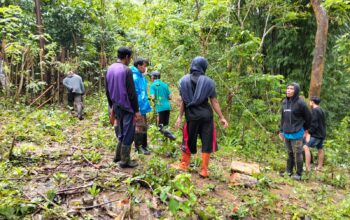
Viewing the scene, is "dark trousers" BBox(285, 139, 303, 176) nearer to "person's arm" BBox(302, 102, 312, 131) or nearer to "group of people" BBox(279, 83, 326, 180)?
"group of people" BBox(279, 83, 326, 180)

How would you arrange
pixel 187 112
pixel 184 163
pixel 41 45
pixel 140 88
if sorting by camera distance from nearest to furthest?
pixel 187 112 → pixel 184 163 → pixel 140 88 → pixel 41 45

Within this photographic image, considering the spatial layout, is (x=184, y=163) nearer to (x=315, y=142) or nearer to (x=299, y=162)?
(x=299, y=162)

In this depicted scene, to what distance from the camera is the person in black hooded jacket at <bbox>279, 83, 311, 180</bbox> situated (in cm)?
605

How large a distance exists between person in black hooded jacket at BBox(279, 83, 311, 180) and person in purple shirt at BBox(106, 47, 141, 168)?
3.25 m

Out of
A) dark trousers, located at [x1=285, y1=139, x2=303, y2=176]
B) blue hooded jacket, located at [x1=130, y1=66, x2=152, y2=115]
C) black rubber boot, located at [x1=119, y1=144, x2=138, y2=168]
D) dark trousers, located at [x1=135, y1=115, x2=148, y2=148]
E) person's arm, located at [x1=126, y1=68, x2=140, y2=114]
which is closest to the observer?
person's arm, located at [x1=126, y1=68, x2=140, y2=114]

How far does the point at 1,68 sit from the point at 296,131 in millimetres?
9657

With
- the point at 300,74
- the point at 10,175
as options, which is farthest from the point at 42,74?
the point at 300,74

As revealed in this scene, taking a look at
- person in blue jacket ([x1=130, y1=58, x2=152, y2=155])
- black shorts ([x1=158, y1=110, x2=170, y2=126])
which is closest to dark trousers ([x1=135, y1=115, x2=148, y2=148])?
person in blue jacket ([x1=130, y1=58, x2=152, y2=155])

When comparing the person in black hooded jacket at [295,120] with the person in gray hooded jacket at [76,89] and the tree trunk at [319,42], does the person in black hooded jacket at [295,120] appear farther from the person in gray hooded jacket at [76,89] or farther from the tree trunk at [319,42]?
the person in gray hooded jacket at [76,89]

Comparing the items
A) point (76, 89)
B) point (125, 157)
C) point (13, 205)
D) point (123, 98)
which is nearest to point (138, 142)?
point (125, 157)

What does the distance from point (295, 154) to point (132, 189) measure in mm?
3864

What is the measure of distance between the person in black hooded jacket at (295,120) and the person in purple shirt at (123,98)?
325 centimetres

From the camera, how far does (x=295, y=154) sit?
20.4 ft

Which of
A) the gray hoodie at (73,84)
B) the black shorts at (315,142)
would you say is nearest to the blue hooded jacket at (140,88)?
the black shorts at (315,142)
